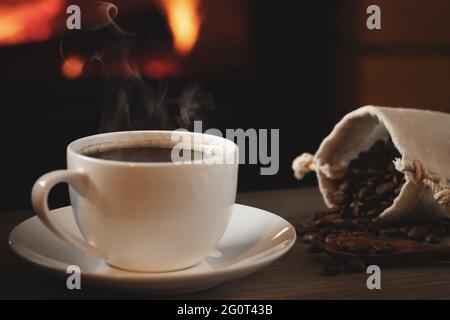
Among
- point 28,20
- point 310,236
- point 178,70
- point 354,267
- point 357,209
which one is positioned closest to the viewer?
point 354,267

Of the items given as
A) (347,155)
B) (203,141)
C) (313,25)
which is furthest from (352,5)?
(203,141)

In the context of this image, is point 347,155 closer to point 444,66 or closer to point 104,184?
point 104,184

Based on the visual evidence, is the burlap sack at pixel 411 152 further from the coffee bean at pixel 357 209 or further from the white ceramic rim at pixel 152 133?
the white ceramic rim at pixel 152 133

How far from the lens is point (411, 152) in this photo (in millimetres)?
1042

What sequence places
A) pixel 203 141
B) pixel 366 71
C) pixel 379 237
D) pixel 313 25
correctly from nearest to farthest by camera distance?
pixel 203 141 → pixel 379 237 → pixel 313 25 → pixel 366 71

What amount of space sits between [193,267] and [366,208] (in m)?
0.36

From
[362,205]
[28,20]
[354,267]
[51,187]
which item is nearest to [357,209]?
[362,205]

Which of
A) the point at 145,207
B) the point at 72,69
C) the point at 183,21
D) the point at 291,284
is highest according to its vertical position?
the point at 183,21

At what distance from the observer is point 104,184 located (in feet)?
2.59

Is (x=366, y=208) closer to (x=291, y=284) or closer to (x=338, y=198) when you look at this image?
(x=338, y=198)

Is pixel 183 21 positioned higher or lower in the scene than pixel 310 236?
higher

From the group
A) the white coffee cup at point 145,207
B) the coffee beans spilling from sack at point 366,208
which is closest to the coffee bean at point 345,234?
the coffee beans spilling from sack at point 366,208

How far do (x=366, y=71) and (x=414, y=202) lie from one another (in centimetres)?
96

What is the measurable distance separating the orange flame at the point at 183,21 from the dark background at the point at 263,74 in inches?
0.9
